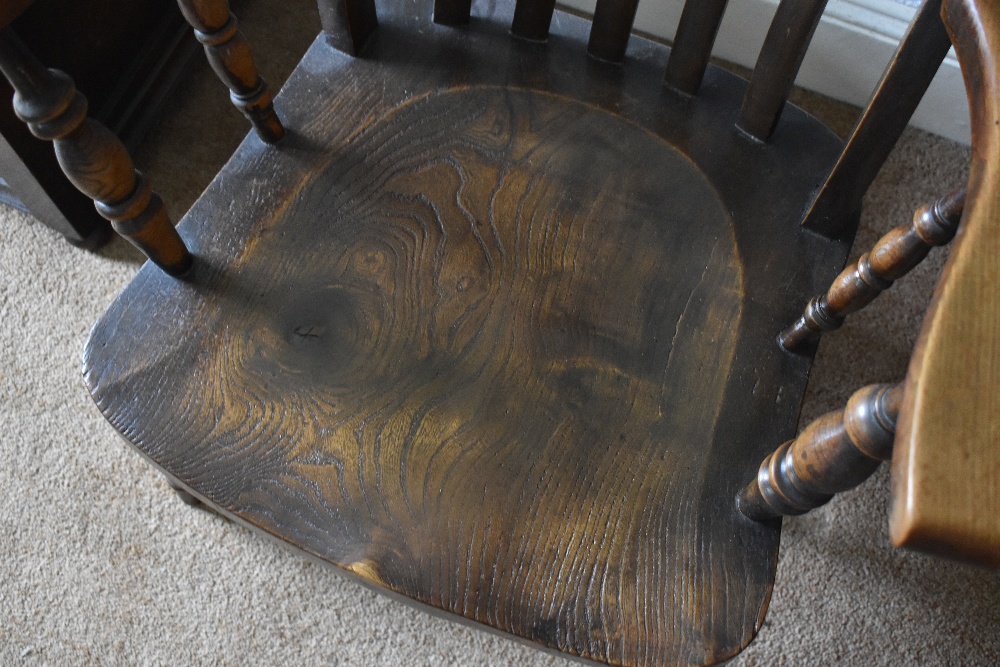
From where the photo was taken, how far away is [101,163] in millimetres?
608

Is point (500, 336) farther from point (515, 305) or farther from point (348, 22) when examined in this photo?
point (348, 22)

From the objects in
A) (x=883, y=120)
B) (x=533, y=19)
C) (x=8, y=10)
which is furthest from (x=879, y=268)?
(x=8, y=10)

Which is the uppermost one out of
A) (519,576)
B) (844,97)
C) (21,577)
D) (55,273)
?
(519,576)

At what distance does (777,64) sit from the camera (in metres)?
0.69

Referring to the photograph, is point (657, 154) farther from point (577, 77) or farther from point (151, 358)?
point (151, 358)

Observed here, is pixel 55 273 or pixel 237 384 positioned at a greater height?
pixel 237 384

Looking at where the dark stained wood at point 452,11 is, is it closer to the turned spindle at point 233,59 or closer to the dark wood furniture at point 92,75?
the turned spindle at point 233,59

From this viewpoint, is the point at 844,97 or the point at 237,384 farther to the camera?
the point at 844,97

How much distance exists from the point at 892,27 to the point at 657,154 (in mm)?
643

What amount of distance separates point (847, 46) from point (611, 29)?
633mm

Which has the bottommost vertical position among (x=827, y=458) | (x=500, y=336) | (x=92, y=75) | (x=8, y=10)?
(x=92, y=75)

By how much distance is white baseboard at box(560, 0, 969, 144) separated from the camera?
1208 millimetres

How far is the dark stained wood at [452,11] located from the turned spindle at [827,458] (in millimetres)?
470

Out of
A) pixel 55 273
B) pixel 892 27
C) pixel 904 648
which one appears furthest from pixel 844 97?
pixel 55 273
